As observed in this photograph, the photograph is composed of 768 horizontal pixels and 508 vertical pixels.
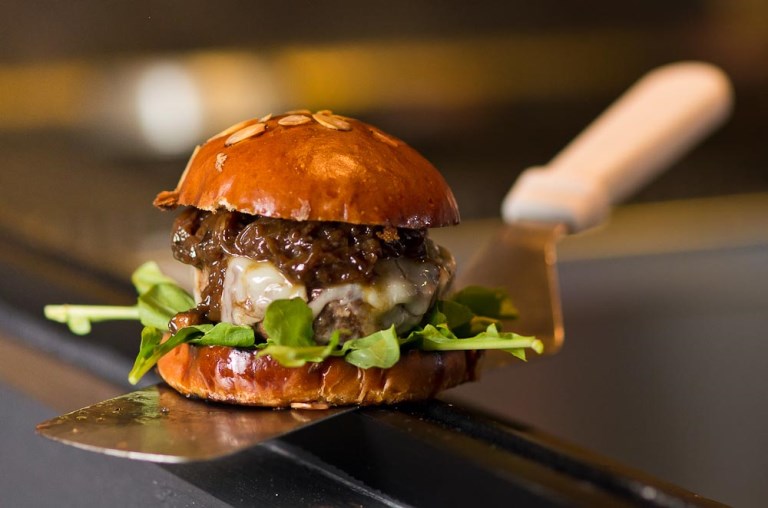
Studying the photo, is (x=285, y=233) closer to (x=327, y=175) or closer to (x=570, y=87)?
(x=327, y=175)

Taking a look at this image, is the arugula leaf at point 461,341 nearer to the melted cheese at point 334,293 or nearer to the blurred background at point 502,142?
the melted cheese at point 334,293

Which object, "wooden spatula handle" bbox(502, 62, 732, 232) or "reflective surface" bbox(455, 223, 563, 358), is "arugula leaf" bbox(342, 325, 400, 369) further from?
"wooden spatula handle" bbox(502, 62, 732, 232)

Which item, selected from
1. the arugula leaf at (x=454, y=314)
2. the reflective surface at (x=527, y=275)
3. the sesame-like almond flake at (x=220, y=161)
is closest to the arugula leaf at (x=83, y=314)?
the sesame-like almond flake at (x=220, y=161)

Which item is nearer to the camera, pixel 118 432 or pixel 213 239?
pixel 118 432

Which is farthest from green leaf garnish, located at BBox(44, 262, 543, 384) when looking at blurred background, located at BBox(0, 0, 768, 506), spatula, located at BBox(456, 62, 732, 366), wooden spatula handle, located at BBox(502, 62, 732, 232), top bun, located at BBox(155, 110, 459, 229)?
blurred background, located at BBox(0, 0, 768, 506)

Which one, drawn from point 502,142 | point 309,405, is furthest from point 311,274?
point 502,142

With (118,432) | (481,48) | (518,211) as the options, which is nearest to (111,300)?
(118,432)

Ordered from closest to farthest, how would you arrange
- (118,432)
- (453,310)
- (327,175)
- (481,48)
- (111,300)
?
(118,432), (327,175), (453,310), (111,300), (481,48)
